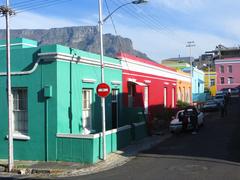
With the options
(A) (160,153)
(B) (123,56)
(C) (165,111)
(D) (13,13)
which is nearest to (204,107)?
(C) (165,111)

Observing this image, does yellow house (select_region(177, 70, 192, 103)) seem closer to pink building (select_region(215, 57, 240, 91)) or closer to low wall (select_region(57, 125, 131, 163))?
low wall (select_region(57, 125, 131, 163))

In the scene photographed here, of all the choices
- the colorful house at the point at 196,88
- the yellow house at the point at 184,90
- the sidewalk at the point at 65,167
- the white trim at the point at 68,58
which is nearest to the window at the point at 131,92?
the white trim at the point at 68,58

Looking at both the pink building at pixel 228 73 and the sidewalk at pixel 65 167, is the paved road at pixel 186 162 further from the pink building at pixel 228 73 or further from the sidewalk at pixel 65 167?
the pink building at pixel 228 73

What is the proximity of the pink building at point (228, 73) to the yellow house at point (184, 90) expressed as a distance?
150 ft

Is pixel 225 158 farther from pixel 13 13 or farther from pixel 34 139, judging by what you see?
pixel 13 13

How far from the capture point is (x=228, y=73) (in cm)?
9662

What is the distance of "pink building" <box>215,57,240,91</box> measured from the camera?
95375mm

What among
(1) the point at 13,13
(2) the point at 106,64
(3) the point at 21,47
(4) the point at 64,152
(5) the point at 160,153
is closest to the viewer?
(1) the point at 13,13

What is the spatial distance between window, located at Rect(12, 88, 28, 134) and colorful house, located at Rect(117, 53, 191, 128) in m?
8.16

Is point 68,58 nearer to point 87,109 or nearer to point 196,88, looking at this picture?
point 87,109

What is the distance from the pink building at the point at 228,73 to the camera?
9538 centimetres

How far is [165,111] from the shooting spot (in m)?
32.5

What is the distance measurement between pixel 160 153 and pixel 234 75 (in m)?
82.0

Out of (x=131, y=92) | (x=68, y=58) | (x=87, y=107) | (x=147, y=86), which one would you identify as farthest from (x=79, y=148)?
(x=147, y=86)
